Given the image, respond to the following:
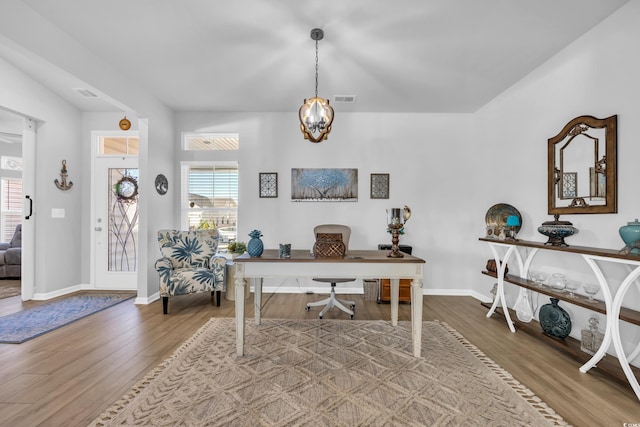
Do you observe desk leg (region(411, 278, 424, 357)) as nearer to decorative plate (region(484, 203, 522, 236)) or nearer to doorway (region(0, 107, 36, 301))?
decorative plate (region(484, 203, 522, 236))

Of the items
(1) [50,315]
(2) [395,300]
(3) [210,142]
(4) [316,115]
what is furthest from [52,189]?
(2) [395,300]

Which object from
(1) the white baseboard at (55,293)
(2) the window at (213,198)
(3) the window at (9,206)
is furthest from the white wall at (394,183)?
(3) the window at (9,206)

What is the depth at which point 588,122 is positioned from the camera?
248 cm

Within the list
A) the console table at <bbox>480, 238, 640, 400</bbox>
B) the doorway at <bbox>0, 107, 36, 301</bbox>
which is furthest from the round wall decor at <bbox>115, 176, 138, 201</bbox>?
the console table at <bbox>480, 238, 640, 400</bbox>

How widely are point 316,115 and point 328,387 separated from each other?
218 centimetres

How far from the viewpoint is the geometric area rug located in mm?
1632

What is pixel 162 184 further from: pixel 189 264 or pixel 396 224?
pixel 396 224

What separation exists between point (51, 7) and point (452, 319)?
15.7 feet

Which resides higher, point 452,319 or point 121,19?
point 121,19

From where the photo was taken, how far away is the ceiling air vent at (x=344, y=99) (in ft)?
12.7

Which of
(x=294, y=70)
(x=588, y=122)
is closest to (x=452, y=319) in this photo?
(x=588, y=122)

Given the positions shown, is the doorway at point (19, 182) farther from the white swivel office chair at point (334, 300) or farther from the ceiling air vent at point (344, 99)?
the ceiling air vent at point (344, 99)

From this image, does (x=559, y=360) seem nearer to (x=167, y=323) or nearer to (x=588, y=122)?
(x=588, y=122)

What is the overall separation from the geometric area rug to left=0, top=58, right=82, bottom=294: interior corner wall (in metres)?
2.97
